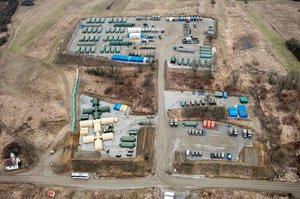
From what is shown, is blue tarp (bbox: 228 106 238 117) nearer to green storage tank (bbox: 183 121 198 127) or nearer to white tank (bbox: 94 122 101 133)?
green storage tank (bbox: 183 121 198 127)

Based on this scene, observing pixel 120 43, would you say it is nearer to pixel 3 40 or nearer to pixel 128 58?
pixel 128 58

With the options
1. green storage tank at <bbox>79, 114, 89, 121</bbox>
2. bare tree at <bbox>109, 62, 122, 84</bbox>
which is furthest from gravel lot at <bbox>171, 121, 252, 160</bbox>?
bare tree at <bbox>109, 62, 122, 84</bbox>

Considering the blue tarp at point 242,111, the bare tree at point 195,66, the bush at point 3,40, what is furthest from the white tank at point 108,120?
the bush at point 3,40

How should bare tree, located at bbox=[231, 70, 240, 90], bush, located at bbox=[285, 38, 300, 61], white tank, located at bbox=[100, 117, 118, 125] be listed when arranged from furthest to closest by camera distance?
bush, located at bbox=[285, 38, 300, 61], bare tree, located at bbox=[231, 70, 240, 90], white tank, located at bbox=[100, 117, 118, 125]

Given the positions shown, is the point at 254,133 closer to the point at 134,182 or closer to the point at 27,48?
the point at 134,182

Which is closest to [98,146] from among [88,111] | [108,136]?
[108,136]

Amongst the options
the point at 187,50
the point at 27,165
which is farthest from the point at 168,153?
the point at 187,50
